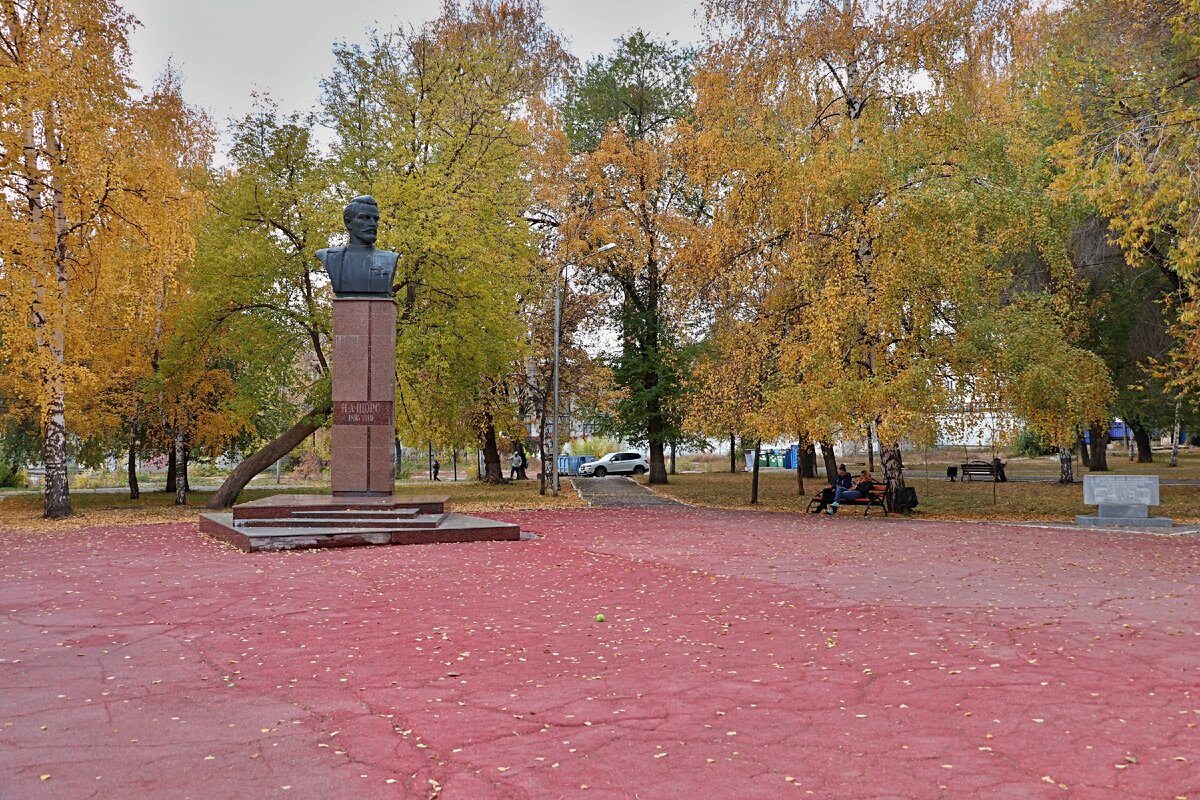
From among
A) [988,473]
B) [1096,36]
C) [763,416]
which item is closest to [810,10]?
[1096,36]

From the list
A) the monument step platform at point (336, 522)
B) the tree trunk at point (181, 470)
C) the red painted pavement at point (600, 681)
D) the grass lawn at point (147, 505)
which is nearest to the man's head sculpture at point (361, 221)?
the monument step platform at point (336, 522)

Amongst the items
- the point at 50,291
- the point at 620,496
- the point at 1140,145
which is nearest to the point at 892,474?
the point at 620,496

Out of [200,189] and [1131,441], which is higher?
[200,189]

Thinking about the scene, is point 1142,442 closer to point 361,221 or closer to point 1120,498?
point 1120,498

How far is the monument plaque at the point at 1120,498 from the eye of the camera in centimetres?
1767

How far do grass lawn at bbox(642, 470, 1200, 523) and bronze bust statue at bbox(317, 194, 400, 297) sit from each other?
39.3 feet

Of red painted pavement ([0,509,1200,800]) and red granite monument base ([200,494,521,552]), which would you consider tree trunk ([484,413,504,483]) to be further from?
red painted pavement ([0,509,1200,800])

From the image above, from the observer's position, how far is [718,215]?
20.7 m

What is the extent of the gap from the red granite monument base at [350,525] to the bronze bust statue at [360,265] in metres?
3.48

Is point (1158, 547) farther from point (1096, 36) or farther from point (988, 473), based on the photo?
point (988, 473)

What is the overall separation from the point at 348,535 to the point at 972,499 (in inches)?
721

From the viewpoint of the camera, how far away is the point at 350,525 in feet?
47.7

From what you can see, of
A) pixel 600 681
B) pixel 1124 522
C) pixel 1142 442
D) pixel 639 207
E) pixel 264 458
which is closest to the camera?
pixel 600 681

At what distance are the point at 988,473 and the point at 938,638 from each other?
102 ft
